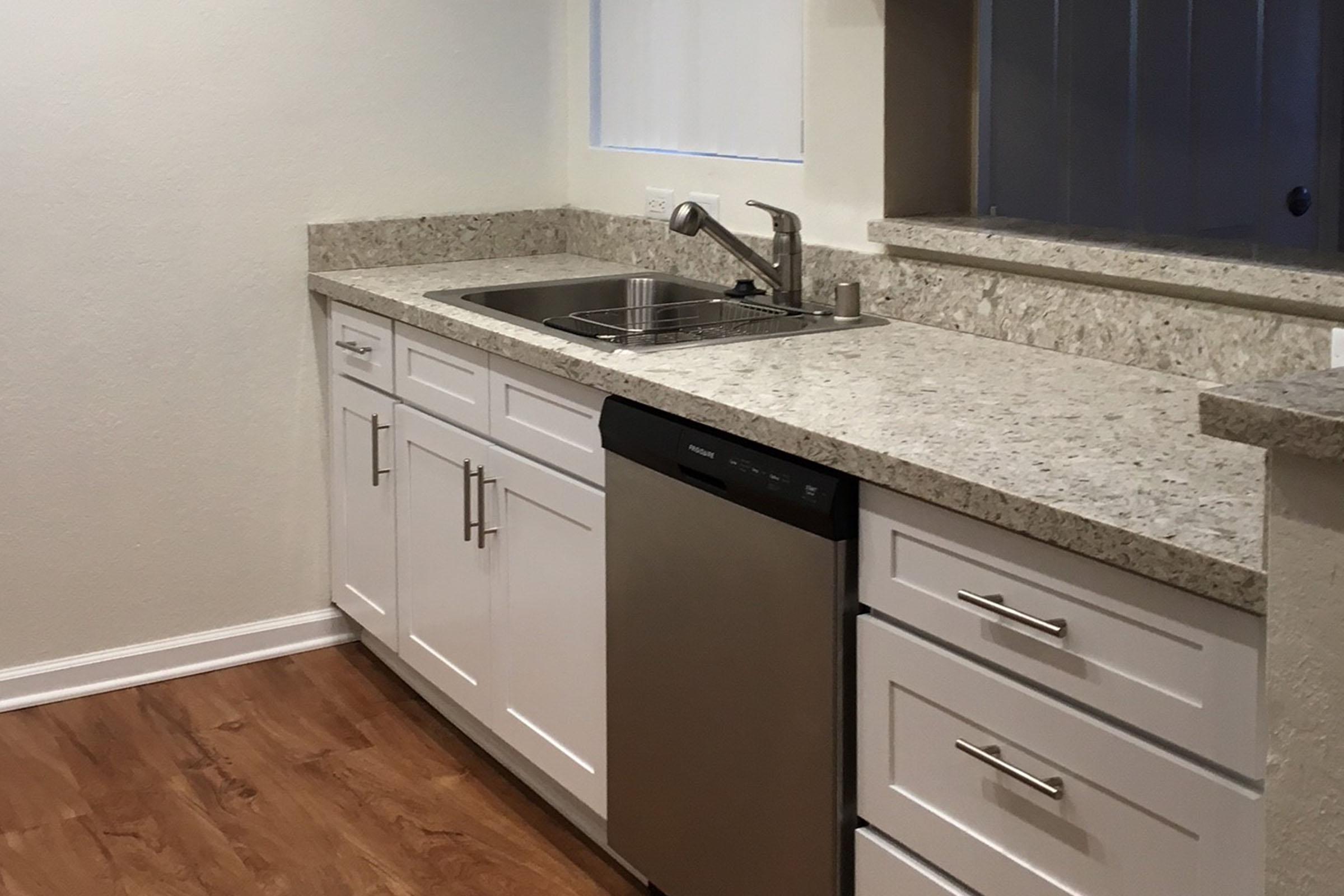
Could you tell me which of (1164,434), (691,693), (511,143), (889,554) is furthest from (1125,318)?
(511,143)

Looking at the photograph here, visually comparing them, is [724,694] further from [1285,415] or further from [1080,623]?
[1285,415]

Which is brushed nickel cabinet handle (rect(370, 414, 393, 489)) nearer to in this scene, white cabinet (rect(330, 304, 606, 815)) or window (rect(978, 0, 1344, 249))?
white cabinet (rect(330, 304, 606, 815))

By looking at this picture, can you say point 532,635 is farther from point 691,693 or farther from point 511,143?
point 511,143

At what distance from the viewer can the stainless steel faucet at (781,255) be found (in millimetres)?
2719

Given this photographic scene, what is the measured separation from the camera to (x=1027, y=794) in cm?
158

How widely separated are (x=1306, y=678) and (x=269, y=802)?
2.13 m

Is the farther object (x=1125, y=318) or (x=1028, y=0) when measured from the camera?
A: (x=1028, y=0)

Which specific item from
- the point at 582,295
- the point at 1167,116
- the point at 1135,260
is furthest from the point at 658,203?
the point at 1135,260

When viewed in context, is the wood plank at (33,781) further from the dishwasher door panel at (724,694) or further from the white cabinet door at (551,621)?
the dishwasher door panel at (724,694)

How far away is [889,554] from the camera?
68.9 inches

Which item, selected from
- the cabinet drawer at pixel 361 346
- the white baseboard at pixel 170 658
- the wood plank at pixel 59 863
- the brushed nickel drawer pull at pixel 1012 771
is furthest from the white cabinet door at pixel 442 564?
the brushed nickel drawer pull at pixel 1012 771

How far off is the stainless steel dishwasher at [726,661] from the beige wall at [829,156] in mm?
727

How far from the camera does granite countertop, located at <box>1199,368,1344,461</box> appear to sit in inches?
41.2

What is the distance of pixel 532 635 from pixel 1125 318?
1.14 metres
